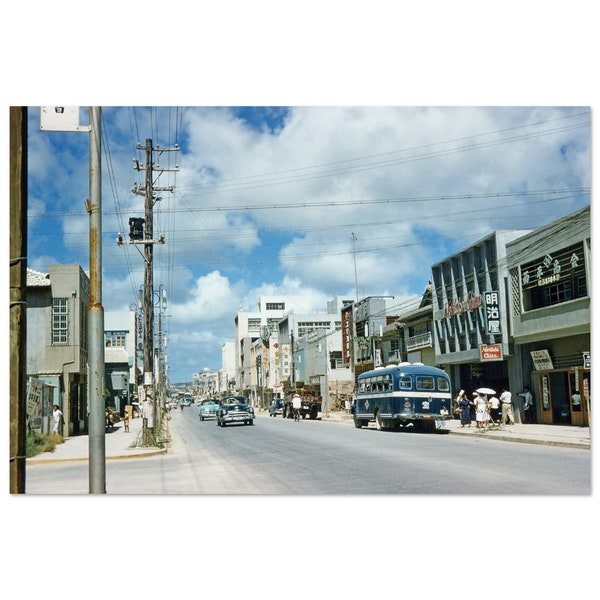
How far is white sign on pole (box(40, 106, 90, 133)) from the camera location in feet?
35.6

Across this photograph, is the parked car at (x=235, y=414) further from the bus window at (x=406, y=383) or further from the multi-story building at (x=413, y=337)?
the bus window at (x=406, y=383)

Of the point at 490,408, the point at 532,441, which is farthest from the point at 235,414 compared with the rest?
the point at 532,441

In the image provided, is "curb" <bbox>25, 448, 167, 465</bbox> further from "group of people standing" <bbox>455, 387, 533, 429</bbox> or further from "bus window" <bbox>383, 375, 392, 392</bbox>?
"group of people standing" <bbox>455, 387, 533, 429</bbox>

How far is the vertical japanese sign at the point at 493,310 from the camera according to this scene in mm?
34188

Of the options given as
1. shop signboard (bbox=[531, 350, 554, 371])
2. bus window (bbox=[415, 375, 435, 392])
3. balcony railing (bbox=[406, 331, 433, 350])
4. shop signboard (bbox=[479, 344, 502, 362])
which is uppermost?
balcony railing (bbox=[406, 331, 433, 350])

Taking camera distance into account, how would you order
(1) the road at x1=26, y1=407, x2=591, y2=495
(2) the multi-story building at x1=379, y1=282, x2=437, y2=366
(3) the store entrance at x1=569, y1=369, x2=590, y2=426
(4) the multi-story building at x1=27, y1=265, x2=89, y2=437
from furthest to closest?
(2) the multi-story building at x1=379, y1=282, x2=437, y2=366 → (4) the multi-story building at x1=27, y1=265, x2=89, y2=437 → (3) the store entrance at x1=569, y1=369, x2=590, y2=426 → (1) the road at x1=26, y1=407, x2=591, y2=495

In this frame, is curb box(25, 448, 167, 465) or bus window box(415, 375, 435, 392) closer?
curb box(25, 448, 167, 465)

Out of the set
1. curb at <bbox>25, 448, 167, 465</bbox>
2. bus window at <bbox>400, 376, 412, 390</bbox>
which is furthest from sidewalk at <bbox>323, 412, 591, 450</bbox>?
curb at <bbox>25, 448, 167, 465</bbox>

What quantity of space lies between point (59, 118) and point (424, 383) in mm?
23546

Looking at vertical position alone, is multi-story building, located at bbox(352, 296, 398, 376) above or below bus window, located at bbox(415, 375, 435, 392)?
above

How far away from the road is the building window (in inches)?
489

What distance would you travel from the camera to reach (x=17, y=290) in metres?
8.23

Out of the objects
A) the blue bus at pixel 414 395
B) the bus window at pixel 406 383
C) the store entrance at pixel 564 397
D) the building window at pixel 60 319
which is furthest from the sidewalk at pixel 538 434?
the building window at pixel 60 319

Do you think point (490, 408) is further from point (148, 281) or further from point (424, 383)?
point (148, 281)
